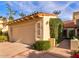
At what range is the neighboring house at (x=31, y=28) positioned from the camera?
19484 mm

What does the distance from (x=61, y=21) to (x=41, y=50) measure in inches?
128

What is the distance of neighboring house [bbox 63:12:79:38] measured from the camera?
19031 millimetres

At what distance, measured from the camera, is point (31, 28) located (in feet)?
68.8

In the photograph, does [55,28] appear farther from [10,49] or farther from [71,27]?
[10,49]

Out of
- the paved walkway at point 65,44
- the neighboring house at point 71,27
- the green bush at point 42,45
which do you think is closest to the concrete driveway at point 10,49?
the green bush at point 42,45

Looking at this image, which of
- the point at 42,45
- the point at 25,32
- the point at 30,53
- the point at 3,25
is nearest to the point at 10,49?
the point at 30,53

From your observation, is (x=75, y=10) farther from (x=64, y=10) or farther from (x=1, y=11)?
(x=1, y=11)

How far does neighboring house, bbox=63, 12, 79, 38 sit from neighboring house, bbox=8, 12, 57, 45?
1.62m

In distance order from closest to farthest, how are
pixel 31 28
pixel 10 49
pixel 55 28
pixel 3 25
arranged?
pixel 10 49
pixel 55 28
pixel 31 28
pixel 3 25

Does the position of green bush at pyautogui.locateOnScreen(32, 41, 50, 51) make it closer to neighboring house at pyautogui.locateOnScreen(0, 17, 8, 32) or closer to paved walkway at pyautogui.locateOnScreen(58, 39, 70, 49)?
paved walkway at pyautogui.locateOnScreen(58, 39, 70, 49)

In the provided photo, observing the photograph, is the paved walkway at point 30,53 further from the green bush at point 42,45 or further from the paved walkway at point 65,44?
the paved walkway at point 65,44

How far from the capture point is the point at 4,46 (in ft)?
68.8

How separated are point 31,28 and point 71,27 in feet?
13.1

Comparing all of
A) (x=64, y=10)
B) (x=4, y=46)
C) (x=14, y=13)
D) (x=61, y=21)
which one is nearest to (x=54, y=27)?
(x=61, y=21)
